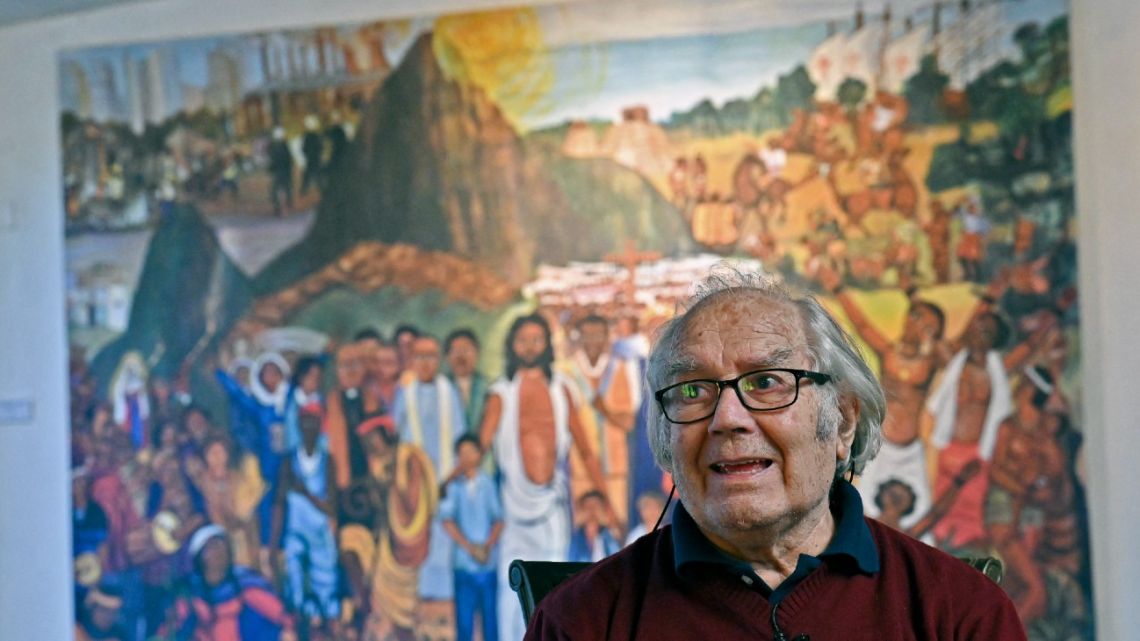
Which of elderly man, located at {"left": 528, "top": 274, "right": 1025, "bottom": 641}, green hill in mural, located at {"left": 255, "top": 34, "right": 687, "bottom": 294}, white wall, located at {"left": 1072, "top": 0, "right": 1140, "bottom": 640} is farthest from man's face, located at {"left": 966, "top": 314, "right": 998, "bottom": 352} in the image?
elderly man, located at {"left": 528, "top": 274, "right": 1025, "bottom": 641}

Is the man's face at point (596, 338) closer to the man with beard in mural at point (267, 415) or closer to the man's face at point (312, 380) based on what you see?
the man's face at point (312, 380)

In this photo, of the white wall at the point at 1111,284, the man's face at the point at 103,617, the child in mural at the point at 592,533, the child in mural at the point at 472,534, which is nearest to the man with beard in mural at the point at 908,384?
the white wall at the point at 1111,284

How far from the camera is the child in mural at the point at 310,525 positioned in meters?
5.67

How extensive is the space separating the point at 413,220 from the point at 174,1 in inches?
59.4

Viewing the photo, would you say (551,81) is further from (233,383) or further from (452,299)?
(233,383)

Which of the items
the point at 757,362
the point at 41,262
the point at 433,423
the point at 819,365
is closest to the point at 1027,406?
the point at 433,423

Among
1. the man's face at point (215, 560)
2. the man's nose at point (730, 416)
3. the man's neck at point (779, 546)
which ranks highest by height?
the man's nose at point (730, 416)

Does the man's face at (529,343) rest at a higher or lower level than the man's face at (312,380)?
higher

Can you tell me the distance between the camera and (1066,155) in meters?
5.00

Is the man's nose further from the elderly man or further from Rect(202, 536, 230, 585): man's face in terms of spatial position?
Rect(202, 536, 230, 585): man's face

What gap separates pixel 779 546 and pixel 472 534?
3.17 metres

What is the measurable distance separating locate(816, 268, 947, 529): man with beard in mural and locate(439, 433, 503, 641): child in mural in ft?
4.90

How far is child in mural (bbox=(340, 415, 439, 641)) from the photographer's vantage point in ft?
18.3

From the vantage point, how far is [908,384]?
16.8 ft
